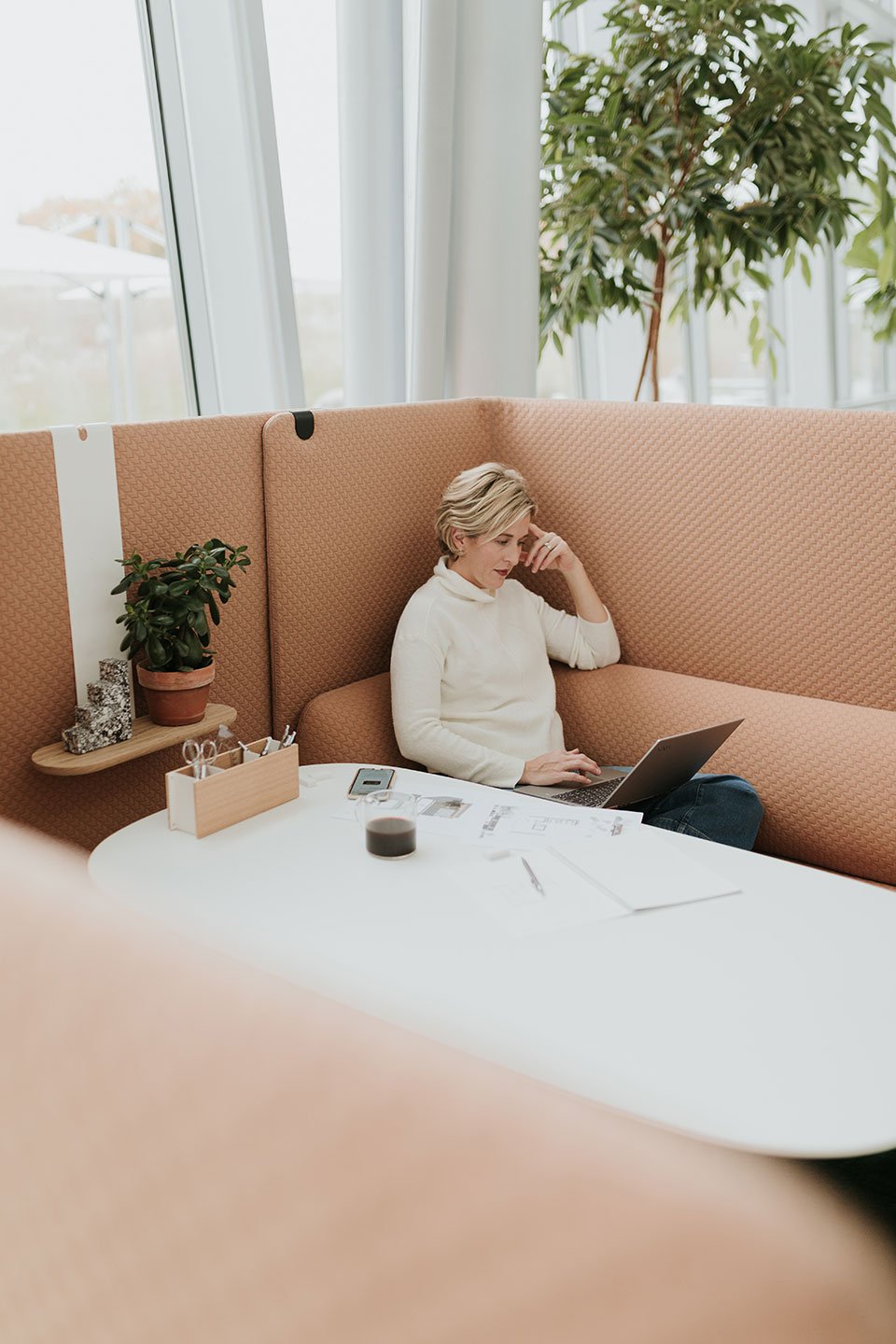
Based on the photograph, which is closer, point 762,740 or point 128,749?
point 128,749

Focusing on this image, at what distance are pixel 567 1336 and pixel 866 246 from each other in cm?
563

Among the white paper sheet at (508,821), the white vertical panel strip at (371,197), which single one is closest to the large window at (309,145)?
the white vertical panel strip at (371,197)

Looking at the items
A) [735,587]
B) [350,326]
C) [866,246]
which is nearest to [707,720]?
[735,587]

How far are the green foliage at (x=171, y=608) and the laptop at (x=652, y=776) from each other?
2.19 ft

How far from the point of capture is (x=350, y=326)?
11.1ft

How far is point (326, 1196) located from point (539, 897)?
144cm

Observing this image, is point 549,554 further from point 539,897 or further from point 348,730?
point 539,897

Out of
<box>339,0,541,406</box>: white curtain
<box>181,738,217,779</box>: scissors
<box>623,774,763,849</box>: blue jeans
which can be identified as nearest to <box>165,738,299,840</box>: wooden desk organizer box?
<box>181,738,217,779</box>: scissors

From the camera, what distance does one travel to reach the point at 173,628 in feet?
6.56

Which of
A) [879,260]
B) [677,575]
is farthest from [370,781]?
→ [879,260]

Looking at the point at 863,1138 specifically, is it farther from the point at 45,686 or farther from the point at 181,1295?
the point at 45,686

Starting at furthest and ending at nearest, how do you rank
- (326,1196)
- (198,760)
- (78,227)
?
(78,227)
(198,760)
(326,1196)

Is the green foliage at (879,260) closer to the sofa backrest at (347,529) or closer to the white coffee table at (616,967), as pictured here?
the sofa backrest at (347,529)

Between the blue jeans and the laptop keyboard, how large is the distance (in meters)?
0.09
